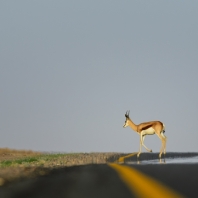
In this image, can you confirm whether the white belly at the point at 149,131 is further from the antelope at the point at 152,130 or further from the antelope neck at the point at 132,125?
the antelope neck at the point at 132,125

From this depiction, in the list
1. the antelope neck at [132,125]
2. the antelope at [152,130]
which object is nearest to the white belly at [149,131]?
the antelope at [152,130]

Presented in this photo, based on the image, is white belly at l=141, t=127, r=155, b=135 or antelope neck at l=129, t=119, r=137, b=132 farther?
antelope neck at l=129, t=119, r=137, b=132

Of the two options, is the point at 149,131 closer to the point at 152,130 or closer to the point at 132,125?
the point at 152,130

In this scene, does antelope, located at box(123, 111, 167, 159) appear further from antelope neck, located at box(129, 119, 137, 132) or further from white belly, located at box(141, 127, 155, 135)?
antelope neck, located at box(129, 119, 137, 132)

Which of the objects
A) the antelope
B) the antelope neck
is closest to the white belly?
the antelope

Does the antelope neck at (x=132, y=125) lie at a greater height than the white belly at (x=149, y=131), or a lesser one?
greater

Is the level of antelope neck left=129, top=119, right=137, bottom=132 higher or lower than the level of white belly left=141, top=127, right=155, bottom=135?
higher

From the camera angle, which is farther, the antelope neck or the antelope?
the antelope neck

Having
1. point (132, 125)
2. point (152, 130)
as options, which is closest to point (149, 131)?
point (152, 130)

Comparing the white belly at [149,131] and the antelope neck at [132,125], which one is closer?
the white belly at [149,131]

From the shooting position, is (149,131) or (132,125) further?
(132,125)

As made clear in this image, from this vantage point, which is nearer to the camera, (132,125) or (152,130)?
(152,130)

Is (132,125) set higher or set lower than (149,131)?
higher

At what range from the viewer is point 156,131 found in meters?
24.8
